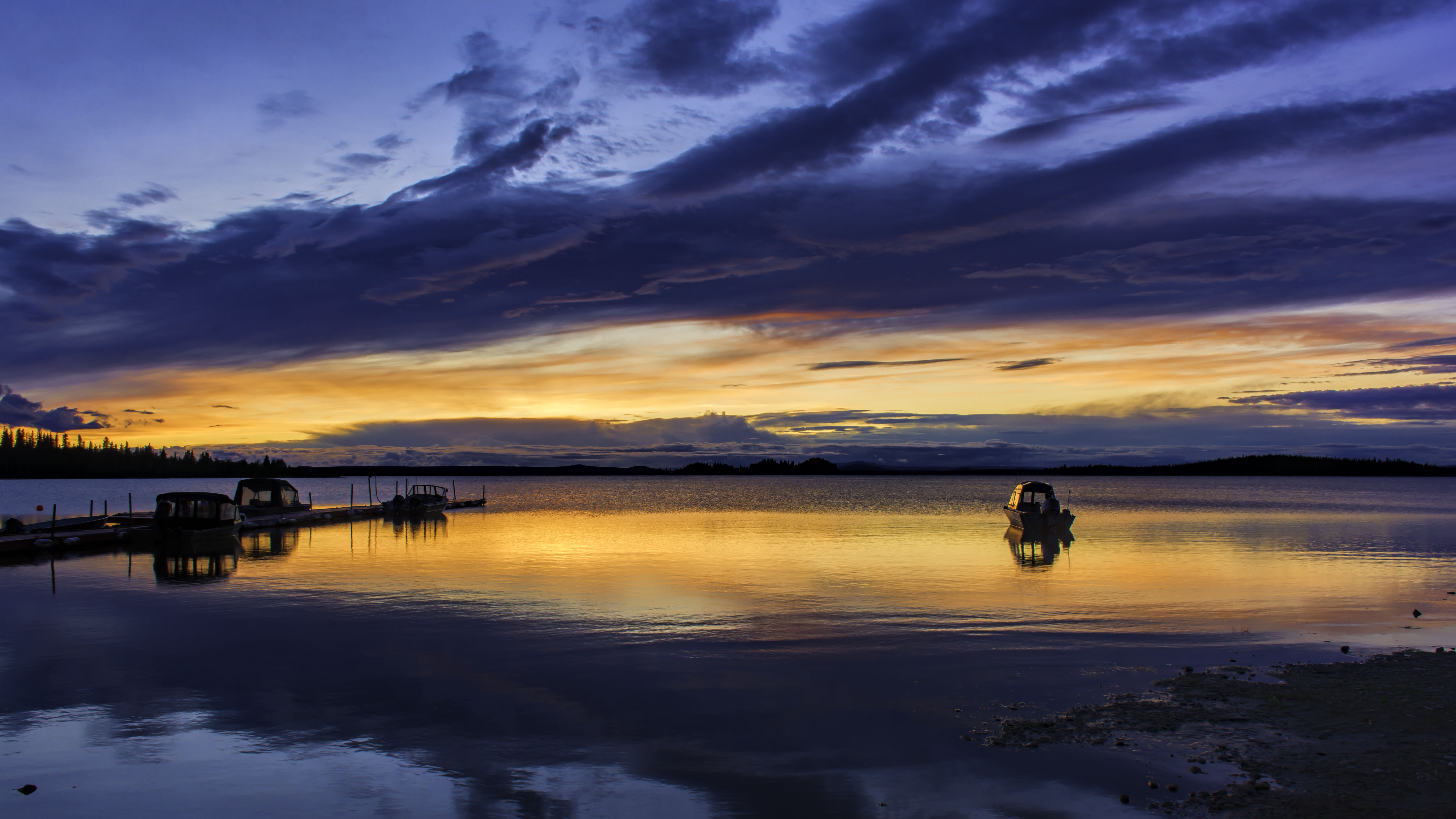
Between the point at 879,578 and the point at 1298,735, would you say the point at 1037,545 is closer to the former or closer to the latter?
the point at 879,578

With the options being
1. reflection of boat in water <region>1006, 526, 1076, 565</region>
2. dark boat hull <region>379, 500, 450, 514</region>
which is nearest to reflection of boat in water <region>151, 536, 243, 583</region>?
dark boat hull <region>379, 500, 450, 514</region>

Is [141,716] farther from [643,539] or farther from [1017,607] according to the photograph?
[643,539]

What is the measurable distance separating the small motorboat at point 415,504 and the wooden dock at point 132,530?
5.93 ft

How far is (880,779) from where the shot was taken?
34.0ft

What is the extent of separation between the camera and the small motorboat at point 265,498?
205 ft

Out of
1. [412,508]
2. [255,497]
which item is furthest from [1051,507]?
[255,497]

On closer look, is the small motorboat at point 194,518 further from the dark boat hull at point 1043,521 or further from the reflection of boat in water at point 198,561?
the dark boat hull at point 1043,521

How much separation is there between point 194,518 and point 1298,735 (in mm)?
52981

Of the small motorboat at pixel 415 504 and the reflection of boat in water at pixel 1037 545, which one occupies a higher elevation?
the small motorboat at pixel 415 504

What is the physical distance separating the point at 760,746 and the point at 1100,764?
442cm

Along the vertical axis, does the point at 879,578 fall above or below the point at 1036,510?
below

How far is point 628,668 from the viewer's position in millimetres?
16094

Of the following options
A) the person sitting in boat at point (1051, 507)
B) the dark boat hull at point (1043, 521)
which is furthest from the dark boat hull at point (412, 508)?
the person sitting in boat at point (1051, 507)

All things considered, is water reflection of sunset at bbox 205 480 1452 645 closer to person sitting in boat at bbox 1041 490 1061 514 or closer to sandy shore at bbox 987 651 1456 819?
person sitting in boat at bbox 1041 490 1061 514
